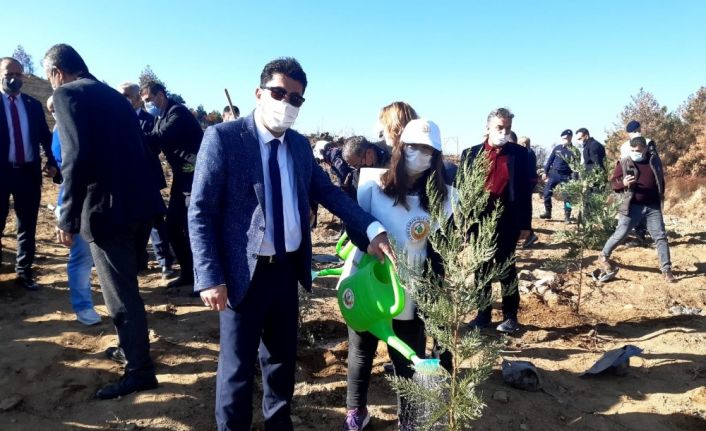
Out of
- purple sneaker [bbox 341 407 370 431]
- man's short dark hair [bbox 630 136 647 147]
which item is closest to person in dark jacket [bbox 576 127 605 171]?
man's short dark hair [bbox 630 136 647 147]

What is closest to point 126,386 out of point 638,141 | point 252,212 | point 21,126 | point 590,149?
point 252,212

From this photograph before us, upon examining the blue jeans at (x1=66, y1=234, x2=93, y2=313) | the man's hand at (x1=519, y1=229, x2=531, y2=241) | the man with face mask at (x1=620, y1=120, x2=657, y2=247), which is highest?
the man with face mask at (x1=620, y1=120, x2=657, y2=247)

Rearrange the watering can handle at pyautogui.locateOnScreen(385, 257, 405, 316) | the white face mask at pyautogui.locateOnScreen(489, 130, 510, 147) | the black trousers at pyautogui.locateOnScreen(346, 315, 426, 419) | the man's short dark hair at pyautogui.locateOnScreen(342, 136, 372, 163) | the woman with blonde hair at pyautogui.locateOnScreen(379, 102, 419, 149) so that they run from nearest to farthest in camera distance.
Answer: the watering can handle at pyautogui.locateOnScreen(385, 257, 405, 316), the black trousers at pyautogui.locateOnScreen(346, 315, 426, 419), the woman with blonde hair at pyautogui.locateOnScreen(379, 102, 419, 149), the white face mask at pyautogui.locateOnScreen(489, 130, 510, 147), the man's short dark hair at pyautogui.locateOnScreen(342, 136, 372, 163)

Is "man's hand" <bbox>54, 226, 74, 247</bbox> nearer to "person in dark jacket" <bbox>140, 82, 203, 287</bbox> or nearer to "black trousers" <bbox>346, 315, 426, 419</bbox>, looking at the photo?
"person in dark jacket" <bbox>140, 82, 203, 287</bbox>

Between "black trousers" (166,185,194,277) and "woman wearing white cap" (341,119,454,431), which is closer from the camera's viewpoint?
"woman wearing white cap" (341,119,454,431)

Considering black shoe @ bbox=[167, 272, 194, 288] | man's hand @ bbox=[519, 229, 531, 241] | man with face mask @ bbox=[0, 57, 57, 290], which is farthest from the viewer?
black shoe @ bbox=[167, 272, 194, 288]

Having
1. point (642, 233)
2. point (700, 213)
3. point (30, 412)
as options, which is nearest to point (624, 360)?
point (30, 412)

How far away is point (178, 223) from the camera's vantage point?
494cm

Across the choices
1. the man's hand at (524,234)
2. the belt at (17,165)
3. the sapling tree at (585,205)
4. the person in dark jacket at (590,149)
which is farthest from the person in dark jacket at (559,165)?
the belt at (17,165)

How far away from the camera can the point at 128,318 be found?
9.39 ft

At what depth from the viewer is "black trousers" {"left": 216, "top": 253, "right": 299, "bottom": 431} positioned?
2.12 metres

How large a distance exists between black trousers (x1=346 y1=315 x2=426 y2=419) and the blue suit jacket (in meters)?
0.85

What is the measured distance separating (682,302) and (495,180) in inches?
131

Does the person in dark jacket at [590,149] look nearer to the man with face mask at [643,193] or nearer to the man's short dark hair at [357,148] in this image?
the man with face mask at [643,193]
